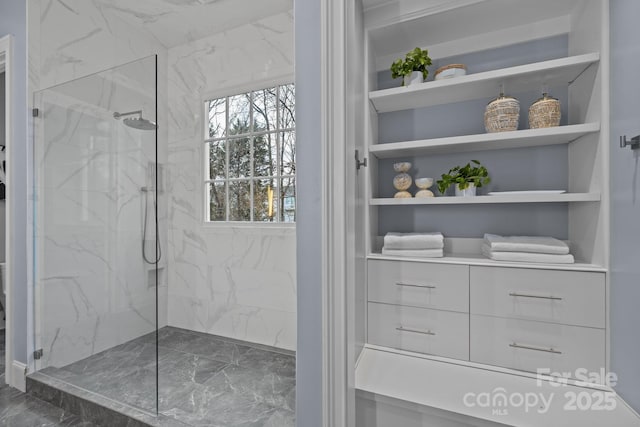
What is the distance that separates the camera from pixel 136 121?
4.93ft

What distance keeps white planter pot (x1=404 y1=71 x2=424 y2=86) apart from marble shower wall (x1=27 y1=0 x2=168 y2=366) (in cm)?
123

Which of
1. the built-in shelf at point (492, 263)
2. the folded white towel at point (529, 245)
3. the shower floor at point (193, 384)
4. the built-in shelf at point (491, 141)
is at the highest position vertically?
the built-in shelf at point (491, 141)

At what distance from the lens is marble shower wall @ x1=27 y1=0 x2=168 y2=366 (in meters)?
1.52

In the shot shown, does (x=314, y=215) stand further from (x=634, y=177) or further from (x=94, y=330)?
(x=94, y=330)

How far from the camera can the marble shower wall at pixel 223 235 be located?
222 cm

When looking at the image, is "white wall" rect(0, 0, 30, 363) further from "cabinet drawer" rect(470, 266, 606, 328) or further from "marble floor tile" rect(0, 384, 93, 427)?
"cabinet drawer" rect(470, 266, 606, 328)

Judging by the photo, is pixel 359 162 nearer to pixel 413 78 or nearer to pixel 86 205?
pixel 413 78

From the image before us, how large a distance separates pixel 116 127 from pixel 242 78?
111cm

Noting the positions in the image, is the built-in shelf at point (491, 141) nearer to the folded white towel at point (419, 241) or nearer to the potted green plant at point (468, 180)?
the potted green plant at point (468, 180)

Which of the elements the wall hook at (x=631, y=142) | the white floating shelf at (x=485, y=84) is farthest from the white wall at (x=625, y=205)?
the white floating shelf at (x=485, y=84)

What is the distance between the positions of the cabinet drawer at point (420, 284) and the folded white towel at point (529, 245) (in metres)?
0.17

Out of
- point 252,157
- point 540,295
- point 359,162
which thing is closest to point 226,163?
point 252,157

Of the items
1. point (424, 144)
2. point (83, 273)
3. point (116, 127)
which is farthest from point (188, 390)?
point (424, 144)

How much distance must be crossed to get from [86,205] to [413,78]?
1843mm
